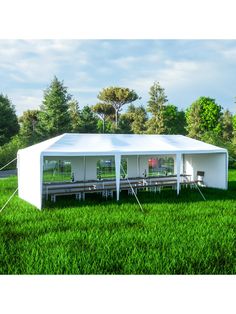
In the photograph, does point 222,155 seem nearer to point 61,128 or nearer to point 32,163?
point 32,163

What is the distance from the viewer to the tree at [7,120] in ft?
99.0

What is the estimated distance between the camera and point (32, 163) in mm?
10680

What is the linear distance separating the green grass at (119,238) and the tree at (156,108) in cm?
2899

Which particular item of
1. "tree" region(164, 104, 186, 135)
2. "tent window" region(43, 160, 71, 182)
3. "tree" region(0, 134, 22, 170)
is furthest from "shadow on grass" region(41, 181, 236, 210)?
"tree" region(164, 104, 186, 135)

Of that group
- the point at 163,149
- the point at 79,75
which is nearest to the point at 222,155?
the point at 163,149

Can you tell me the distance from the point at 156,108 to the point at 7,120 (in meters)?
18.3

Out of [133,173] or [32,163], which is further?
[133,173]

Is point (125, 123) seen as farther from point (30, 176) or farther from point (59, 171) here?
point (30, 176)

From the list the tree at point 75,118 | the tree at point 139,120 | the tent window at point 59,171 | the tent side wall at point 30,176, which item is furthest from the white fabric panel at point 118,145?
the tree at point 139,120

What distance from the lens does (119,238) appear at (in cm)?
670

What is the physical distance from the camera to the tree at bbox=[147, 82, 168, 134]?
129 ft

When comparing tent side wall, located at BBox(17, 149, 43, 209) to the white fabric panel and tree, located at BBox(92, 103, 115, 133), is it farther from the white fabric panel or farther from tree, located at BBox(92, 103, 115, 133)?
tree, located at BBox(92, 103, 115, 133)

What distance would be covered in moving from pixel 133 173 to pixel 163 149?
12.1ft

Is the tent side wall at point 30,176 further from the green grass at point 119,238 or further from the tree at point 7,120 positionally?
the tree at point 7,120
